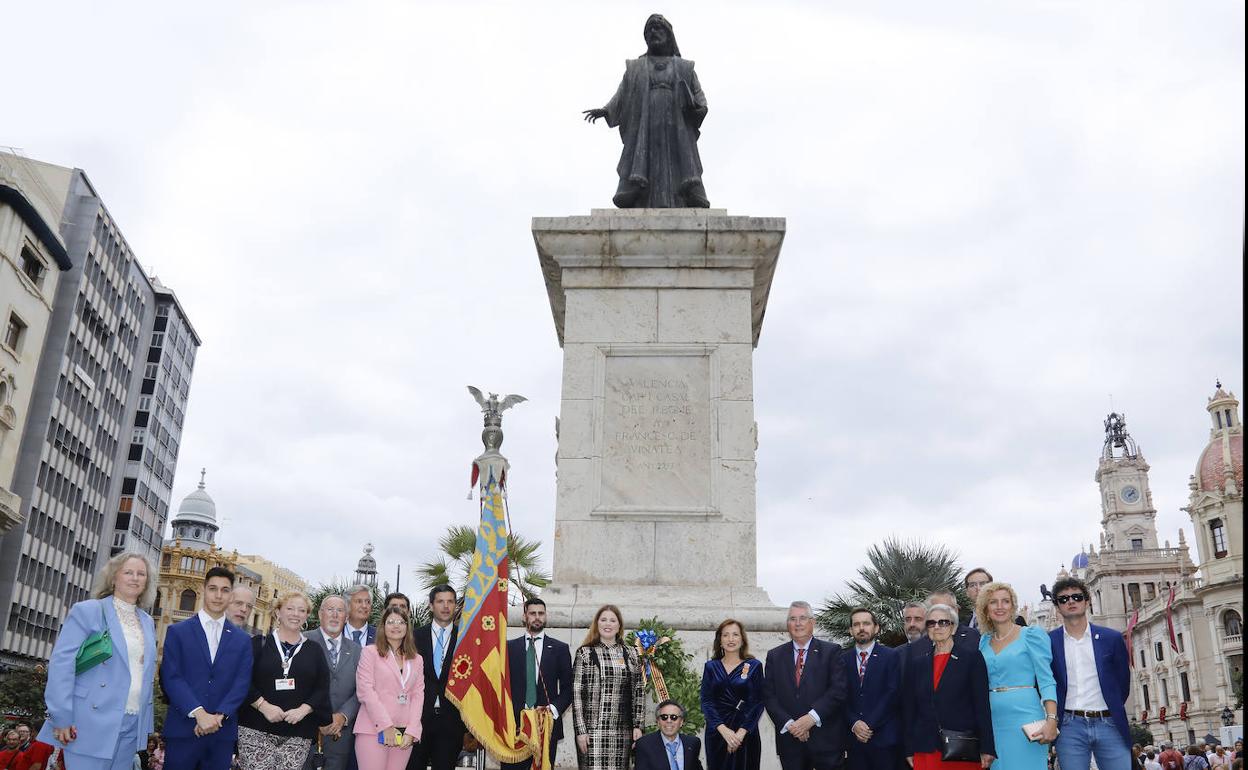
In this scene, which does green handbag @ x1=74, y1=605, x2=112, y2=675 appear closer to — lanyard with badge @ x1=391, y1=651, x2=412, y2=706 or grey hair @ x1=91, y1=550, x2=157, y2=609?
grey hair @ x1=91, y1=550, x2=157, y2=609

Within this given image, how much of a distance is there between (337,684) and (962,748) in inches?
167

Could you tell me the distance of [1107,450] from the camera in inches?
5027

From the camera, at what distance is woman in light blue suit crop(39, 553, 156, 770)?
18.5ft

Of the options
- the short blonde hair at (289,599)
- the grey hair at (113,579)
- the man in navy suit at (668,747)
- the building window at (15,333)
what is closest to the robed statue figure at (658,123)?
the short blonde hair at (289,599)

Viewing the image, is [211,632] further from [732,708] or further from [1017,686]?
[1017,686]

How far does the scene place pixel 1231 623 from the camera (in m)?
69.1

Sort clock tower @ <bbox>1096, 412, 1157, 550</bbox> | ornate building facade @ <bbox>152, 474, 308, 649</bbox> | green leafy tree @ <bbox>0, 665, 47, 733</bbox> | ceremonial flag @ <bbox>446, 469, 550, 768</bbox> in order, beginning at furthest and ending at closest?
clock tower @ <bbox>1096, 412, 1157, 550</bbox> < ornate building facade @ <bbox>152, 474, 308, 649</bbox> < green leafy tree @ <bbox>0, 665, 47, 733</bbox> < ceremonial flag @ <bbox>446, 469, 550, 768</bbox>

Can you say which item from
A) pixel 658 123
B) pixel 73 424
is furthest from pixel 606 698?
pixel 73 424

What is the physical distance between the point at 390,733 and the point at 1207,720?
79338 mm

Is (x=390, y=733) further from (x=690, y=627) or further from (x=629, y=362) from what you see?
(x=629, y=362)

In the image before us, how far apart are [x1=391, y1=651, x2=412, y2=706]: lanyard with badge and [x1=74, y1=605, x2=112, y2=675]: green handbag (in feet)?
6.04

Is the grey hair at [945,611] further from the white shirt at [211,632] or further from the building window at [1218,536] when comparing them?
the building window at [1218,536]

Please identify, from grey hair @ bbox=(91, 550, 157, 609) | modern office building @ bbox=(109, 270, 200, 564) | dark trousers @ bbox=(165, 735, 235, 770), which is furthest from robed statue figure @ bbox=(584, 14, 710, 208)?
modern office building @ bbox=(109, 270, 200, 564)

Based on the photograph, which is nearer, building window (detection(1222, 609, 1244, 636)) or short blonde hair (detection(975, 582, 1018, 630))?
short blonde hair (detection(975, 582, 1018, 630))
